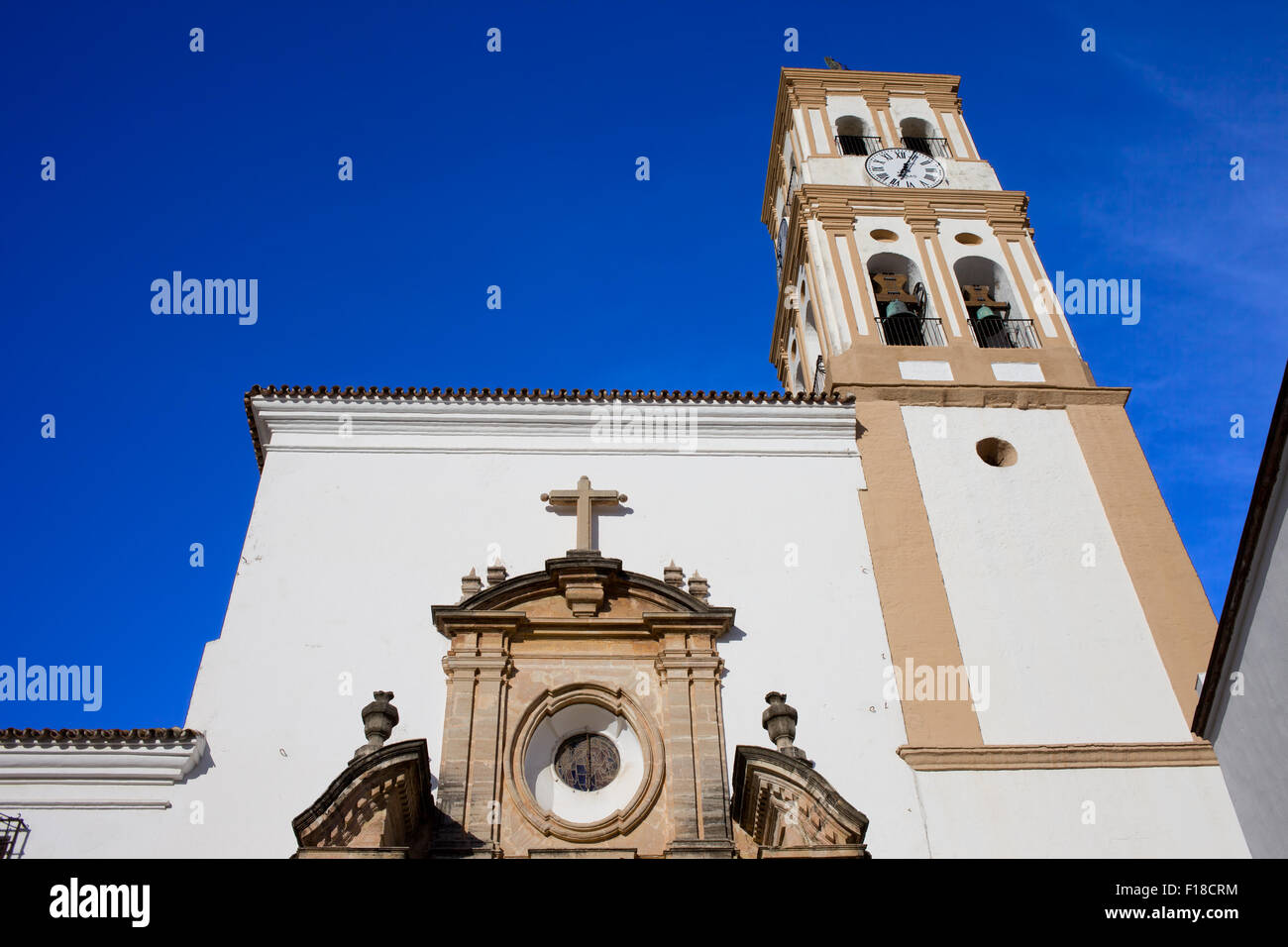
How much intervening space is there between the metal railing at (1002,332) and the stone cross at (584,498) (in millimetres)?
5780

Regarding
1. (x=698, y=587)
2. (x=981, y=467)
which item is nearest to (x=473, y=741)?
(x=698, y=587)

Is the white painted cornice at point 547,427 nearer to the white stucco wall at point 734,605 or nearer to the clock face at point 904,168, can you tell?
the white stucco wall at point 734,605

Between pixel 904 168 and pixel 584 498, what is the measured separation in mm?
9125

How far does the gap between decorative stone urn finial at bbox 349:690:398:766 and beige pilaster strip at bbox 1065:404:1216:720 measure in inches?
274

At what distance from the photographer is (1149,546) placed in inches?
457

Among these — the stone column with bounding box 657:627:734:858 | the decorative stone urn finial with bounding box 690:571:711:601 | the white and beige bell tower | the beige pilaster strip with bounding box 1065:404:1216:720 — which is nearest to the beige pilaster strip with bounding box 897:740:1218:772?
the white and beige bell tower

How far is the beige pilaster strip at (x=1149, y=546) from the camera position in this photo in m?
10.6

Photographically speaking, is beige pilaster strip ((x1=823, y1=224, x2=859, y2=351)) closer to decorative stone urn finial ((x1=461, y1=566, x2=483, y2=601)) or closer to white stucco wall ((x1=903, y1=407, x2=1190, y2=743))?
white stucco wall ((x1=903, y1=407, x2=1190, y2=743))
